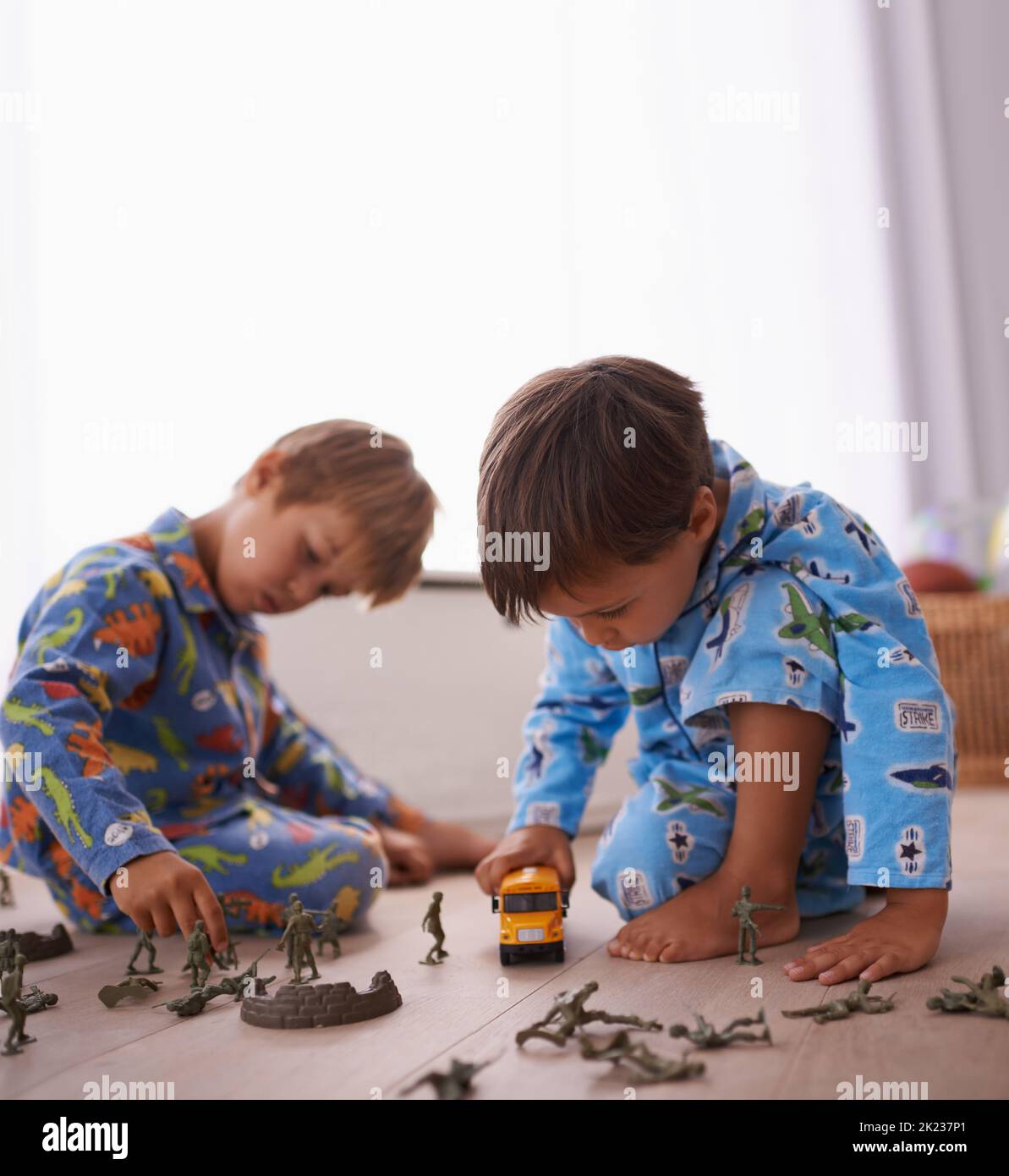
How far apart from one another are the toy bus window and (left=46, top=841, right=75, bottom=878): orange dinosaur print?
1.74ft

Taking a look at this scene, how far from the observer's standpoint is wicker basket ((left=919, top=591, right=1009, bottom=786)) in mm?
2490

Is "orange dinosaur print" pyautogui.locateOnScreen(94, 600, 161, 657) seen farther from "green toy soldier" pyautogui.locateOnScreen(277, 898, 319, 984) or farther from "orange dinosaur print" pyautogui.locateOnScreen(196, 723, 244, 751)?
"green toy soldier" pyautogui.locateOnScreen(277, 898, 319, 984)

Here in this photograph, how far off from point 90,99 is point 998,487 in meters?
2.51

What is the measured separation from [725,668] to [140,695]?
683mm

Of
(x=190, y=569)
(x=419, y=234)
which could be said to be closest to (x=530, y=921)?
(x=190, y=569)

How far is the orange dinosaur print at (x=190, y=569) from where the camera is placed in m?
1.41

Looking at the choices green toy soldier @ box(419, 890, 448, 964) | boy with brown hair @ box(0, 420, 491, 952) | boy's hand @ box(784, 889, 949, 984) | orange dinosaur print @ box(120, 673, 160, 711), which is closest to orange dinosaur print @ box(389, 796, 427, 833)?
boy with brown hair @ box(0, 420, 491, 952)

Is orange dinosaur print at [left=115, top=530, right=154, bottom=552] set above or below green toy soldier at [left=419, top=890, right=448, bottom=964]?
above

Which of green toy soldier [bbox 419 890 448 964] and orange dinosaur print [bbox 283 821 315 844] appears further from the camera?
orange dinosaur print [bbox 283 821 315 844]

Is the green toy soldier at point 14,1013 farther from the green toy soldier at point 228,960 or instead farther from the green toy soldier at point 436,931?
the green toy soldier at point 436,931

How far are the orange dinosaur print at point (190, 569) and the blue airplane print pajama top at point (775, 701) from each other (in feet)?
1.42

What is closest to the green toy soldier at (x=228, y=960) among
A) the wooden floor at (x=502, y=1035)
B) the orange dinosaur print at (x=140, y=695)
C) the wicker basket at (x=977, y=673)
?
the wooden floor at (x=502, y=1035)

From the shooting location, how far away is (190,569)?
1.42 meters

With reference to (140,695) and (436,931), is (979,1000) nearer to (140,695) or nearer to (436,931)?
(436,931)
